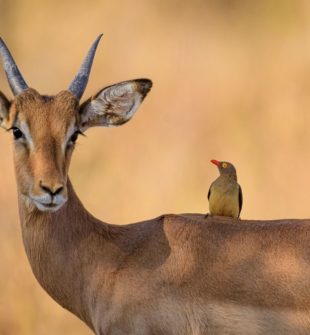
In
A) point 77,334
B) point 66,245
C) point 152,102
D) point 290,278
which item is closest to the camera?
point 290,278

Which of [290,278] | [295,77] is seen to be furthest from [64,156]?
[295,77]

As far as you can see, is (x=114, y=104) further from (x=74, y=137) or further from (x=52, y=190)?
(x=52, y=190)

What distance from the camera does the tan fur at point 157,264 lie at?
973 cm

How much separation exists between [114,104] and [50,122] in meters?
0.84

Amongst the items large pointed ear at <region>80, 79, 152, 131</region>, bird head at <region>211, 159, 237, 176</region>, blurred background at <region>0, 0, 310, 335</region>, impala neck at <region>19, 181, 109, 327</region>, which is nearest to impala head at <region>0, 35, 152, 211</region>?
large pointed ear at <region>80, 79, 152, 131</region>

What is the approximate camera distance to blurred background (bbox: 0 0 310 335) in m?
17.0

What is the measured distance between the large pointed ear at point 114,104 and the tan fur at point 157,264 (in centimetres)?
27

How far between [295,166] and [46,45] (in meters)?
4.16

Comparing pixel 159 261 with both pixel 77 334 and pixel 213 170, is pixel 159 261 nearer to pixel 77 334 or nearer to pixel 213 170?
pixel 77 334

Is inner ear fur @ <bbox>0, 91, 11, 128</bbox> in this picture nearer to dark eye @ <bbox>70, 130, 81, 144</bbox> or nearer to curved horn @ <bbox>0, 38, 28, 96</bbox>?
curved horn @ <bbox>0, 38, 28, 96</bbox>

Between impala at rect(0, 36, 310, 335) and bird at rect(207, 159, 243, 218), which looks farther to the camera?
bird at rect(207, 159, 243, 218)

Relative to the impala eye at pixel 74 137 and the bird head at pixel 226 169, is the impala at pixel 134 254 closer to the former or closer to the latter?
the impala eye at pixel 74 137

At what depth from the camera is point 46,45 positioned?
18484mm

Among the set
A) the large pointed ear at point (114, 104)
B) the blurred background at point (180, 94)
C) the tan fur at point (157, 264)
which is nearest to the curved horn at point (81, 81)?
the large pointed ear at point (114, 104)
